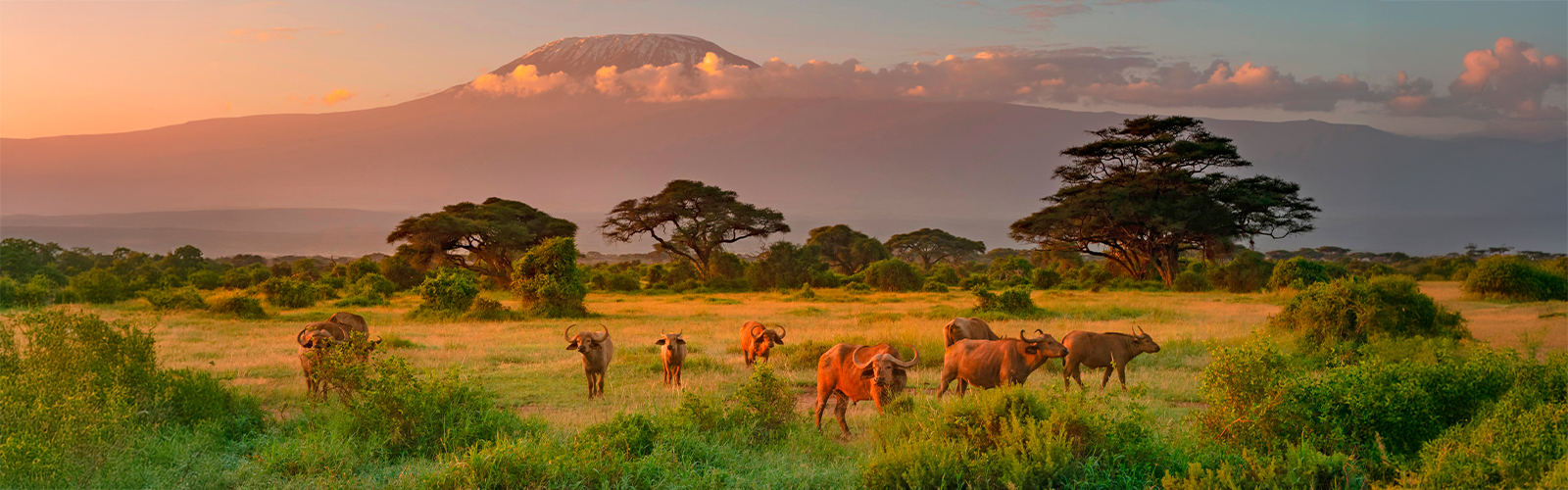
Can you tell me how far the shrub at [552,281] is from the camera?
2622cm

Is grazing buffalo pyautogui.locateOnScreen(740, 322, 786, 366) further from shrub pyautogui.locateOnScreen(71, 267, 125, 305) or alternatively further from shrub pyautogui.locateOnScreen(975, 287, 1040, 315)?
shrub pyautogui.locateOnScreen(71, 267, 125, 305)

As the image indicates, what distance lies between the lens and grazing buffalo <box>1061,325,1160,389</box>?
11.1 m

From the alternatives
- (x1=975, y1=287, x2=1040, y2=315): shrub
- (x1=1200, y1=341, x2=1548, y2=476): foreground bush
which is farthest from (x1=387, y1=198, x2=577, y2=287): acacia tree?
(x1=1200, y1=341, x2=1548, y2=476): foreground bush

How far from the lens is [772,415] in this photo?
8289 mm

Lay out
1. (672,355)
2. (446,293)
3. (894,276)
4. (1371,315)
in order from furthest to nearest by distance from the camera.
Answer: (894,276) → (446,293) → (1371,315) → (672,355)

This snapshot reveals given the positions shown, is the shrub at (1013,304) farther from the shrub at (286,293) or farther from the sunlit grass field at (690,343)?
the shrub at (286,293)

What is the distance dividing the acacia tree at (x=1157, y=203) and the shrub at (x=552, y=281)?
97.3ft

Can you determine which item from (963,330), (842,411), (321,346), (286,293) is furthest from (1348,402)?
(286,293)

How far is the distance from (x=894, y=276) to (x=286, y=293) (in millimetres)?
27392

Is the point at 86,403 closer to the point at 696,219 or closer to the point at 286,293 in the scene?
the point at 286,293

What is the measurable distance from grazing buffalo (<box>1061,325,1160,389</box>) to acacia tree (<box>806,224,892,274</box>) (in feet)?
156

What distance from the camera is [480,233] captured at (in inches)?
1884

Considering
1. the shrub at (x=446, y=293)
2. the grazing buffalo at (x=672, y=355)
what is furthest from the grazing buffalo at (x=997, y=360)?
the shrub at (x=446, y=293)

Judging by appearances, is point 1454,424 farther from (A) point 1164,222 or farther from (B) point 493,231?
(B) point 493,231
